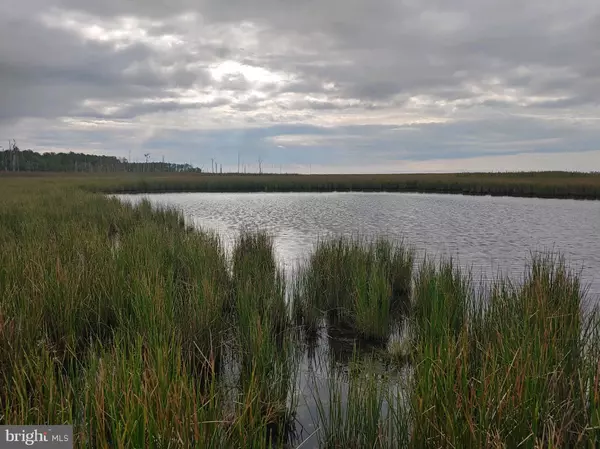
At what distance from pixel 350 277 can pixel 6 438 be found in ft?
19.2

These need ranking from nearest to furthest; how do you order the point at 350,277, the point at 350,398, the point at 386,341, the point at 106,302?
the point at 350,398 < the point at 106,302 < the point at 386,341 < the point at 350,277

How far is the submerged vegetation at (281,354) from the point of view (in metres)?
2.74

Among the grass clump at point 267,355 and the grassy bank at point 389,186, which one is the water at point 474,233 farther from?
the grassy bank at point 389,186

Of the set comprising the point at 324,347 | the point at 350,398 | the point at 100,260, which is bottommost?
the point at 324,347

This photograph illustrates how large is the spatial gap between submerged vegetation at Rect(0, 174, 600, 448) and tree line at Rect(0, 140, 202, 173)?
463 ft

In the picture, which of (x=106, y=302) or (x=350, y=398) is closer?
(x=350, y=398)

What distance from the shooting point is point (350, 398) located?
10.6ft

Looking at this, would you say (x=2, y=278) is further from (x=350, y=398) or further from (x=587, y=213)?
(x=587, y=213)

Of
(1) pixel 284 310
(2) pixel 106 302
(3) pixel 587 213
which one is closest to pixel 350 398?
(1) pixel 284 310
